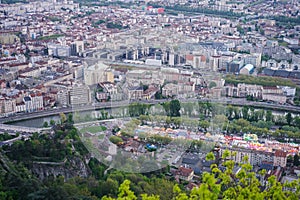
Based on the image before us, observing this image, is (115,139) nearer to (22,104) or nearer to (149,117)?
(149,117)

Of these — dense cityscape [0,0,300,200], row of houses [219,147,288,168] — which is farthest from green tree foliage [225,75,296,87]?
row of houses [219,147,288,168]

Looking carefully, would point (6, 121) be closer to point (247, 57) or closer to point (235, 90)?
point (235, 90)

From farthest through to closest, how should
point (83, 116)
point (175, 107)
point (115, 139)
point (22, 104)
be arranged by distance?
point (22, 104) → point (175, 107) → point (83, 116) → point (115, 139)

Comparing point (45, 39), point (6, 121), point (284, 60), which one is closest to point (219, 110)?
point (6, 121)

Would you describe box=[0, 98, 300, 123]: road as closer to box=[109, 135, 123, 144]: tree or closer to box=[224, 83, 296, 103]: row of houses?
box=[224, 83, 296, 103]: row of houses

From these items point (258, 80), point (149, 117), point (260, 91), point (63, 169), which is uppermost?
point (149, 117)

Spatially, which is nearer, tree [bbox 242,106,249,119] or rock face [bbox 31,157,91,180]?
rock face [bbox 31,157,91,180]

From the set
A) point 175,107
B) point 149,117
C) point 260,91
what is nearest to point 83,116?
point 149,117
